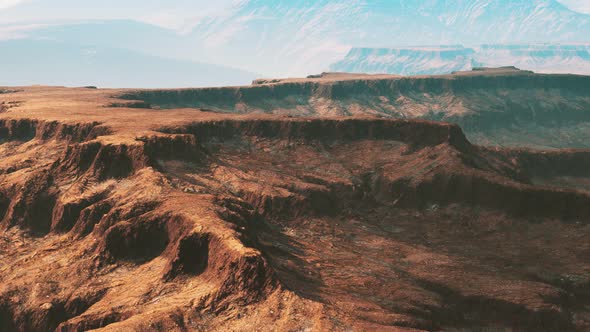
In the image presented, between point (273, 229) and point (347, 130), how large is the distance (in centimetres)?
4734

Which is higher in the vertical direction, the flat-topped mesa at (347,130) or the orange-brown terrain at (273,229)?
the flat-topped mesa at (347,130)

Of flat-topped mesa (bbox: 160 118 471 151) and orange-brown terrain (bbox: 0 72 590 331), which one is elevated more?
flat-topped mesa (bbox: 160 118 471 151)

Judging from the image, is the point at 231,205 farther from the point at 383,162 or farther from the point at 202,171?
the point at 383,162

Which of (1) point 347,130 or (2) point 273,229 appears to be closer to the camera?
(2) point 273,229

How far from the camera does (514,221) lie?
3752 inches

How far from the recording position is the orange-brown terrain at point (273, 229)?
55844 millimetres

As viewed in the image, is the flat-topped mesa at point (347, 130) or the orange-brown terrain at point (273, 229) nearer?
the orange-brown terrain at point (273, 229)

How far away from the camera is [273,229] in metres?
87.7

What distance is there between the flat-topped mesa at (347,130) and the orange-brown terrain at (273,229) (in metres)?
0.31

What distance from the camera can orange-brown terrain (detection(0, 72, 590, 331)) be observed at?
55.8 meters

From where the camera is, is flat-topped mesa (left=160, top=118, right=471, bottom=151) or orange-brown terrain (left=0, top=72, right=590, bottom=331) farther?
flat-topped mesa (left=160, top=118, right=471, bottom=151)

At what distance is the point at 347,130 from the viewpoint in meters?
130

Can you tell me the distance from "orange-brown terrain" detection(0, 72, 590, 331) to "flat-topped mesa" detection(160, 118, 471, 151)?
0.31 m

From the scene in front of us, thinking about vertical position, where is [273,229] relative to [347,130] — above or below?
below
